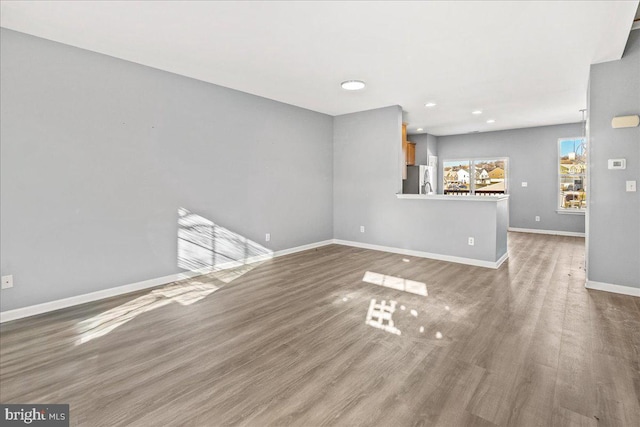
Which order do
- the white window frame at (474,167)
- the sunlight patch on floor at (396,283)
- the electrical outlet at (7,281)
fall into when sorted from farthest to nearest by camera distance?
1. the white window frame at (474,167)
2. the sunlight patch on floor at (396,283)
3. the electrical outlet at (7,281)

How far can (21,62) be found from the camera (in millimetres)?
2885

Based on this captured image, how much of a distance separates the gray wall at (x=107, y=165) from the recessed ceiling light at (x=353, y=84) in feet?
4.75

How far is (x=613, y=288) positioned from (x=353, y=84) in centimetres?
390

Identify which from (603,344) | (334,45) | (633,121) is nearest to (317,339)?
(603,344)

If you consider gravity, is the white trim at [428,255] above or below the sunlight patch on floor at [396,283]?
above

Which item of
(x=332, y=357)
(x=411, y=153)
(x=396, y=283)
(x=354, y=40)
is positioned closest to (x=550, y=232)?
(x=411, y=153)

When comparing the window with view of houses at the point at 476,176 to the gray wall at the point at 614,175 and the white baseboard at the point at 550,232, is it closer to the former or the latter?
the white baseboard at the point at 550,232

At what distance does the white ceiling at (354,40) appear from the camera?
2533 millimetres

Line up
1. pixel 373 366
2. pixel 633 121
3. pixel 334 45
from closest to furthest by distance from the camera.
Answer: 1. pixel 373 366
2. pixel 334 45
3. pixel 633 121

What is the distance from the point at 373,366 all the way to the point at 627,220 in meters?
3.41

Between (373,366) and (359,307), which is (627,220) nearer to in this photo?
(359,307)

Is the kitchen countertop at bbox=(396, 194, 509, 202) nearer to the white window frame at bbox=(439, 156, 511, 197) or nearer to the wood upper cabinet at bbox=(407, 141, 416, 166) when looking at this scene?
the wood upper cabinet at bbox=(407, 141, 416, 166)

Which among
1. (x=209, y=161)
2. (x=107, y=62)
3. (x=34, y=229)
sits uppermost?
(x=107, y=62)

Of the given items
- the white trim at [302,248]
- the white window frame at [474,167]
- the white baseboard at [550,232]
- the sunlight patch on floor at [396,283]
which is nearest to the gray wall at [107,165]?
the white trim at [302,248]
